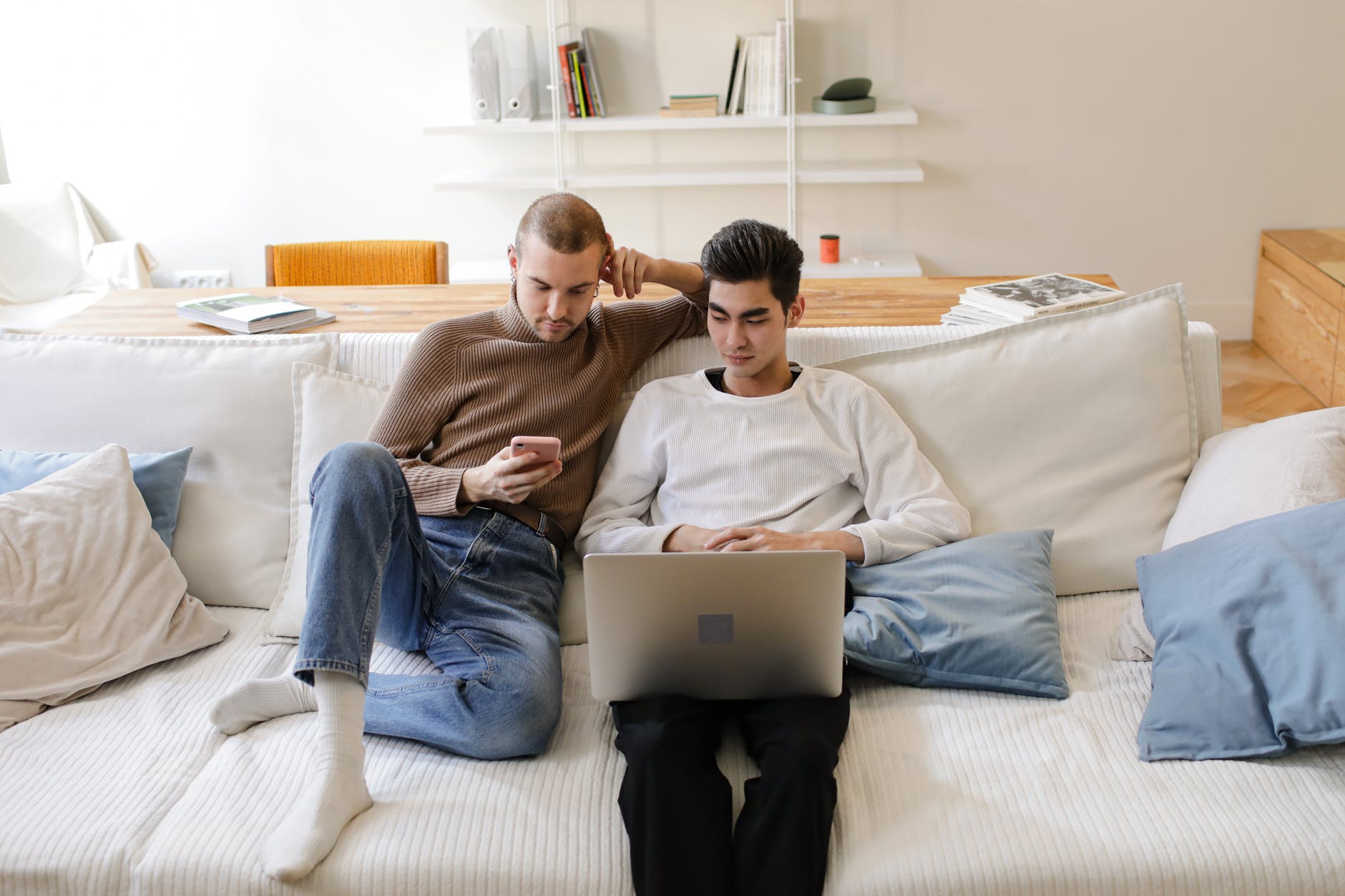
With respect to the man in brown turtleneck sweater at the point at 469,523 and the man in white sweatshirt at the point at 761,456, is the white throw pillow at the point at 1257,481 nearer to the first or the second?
the man in white sweatshirt at the point at 761,456

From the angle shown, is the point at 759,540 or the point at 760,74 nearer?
the point at 759,540

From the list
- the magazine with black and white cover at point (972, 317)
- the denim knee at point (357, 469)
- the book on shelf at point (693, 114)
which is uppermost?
the book on shelf at point (693, 114)

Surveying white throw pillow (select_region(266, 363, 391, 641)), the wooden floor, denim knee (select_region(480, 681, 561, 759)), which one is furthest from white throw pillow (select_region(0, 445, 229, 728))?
the wooden floor

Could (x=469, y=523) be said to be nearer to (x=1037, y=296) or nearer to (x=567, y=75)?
(x=1037, y=296)

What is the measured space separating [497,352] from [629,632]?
2.12 ft

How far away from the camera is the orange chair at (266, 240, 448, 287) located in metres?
3.00

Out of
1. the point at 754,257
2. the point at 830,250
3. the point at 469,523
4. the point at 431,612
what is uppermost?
the point at 754,257

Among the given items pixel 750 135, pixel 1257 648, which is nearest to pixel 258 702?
pixel 1257 648

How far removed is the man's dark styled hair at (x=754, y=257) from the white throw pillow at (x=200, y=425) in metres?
0.71

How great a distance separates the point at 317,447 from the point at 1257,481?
1.45m

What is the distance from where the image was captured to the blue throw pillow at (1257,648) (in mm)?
1346

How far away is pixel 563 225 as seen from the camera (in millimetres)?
1796

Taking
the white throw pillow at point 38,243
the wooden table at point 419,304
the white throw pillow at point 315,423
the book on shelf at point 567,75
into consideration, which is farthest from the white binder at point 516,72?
the white throw pillow at point 315,423

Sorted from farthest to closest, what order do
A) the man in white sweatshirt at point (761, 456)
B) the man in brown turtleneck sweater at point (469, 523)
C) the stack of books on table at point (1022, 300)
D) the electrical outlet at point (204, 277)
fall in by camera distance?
the electrical outlet at point (204, 277) → the stack of books on table at point (1022, 300) → the man in white sweatshirt at point (761, 456) → the man in brown turtleneck sweater at point (469, 523)
